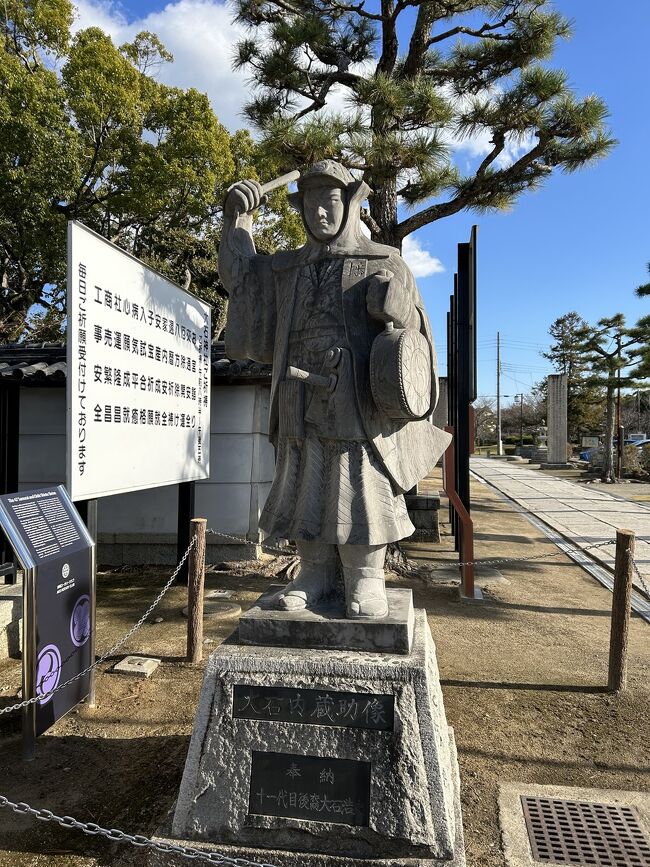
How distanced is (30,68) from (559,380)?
19750 mm

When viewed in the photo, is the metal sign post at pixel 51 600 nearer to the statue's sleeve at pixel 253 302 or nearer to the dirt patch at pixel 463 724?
the dirt patch at pixel 463 724

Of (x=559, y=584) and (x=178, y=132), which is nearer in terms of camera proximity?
(x=559, y=584)

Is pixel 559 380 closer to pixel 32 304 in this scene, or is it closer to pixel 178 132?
pixel 178 132

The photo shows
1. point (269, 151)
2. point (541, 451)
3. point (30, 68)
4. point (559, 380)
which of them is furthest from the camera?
point (541, 451)

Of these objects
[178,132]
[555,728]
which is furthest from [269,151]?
[178,132]

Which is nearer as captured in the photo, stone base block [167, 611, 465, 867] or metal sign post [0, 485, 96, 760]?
stone base block [167, 611, 465, 867]

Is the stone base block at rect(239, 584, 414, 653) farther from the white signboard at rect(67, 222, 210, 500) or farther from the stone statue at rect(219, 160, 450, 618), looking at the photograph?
the white signboard at rect(67, 222, 210, 500)

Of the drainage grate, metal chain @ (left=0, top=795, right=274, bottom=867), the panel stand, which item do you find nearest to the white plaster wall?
the panel stand

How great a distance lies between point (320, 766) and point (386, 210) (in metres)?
6.75

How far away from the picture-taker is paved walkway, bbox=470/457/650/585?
30.5ft

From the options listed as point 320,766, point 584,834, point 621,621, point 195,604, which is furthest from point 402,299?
point 195,604

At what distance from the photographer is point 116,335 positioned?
4.43m

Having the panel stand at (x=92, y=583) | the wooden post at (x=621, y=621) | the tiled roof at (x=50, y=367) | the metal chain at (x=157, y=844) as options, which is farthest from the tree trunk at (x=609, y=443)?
the metal chain at (x=157, y=844)

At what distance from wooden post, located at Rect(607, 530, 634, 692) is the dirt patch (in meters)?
0.13
